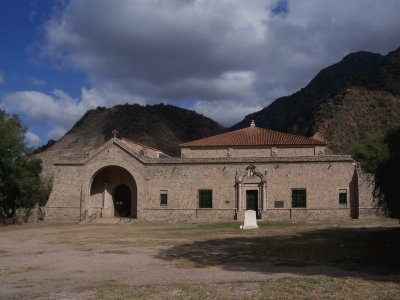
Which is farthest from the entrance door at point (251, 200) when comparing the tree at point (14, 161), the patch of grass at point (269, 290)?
the patch of grass at point (269, 290)

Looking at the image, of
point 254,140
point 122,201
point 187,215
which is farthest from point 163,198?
point 254,140

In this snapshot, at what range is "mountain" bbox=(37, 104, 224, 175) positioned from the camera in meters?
87.3

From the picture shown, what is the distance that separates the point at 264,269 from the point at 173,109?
92.4 m

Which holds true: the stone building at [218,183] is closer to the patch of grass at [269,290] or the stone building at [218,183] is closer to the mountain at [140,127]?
the patch of grass at [269,290]

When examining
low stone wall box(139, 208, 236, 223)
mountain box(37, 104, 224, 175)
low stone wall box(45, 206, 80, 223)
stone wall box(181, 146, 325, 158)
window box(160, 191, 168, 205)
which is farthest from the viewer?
mountain box(37, 104, 224, 175)

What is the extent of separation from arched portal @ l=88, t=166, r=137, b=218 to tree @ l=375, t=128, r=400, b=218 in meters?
25.8

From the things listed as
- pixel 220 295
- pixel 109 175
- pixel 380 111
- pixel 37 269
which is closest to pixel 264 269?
pixel 220 295

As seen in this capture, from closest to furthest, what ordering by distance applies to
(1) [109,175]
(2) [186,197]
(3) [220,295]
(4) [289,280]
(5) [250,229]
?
(3) [220,295], (4) [289,280], (5) [250,229], (2) [186,197], (1) [109,175]

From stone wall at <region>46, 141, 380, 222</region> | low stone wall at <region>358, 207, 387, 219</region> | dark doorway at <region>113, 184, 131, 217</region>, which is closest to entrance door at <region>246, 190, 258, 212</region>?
stone wall at <region>46, 141, 380, 222</region>

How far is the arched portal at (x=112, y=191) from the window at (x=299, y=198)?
13494 mm

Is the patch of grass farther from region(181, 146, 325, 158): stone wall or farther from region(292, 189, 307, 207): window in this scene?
region(181, 146, 325, 158): stone wall

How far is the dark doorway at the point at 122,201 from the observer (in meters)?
41.3

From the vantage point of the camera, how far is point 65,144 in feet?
284

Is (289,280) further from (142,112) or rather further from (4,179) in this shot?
(142,112)
